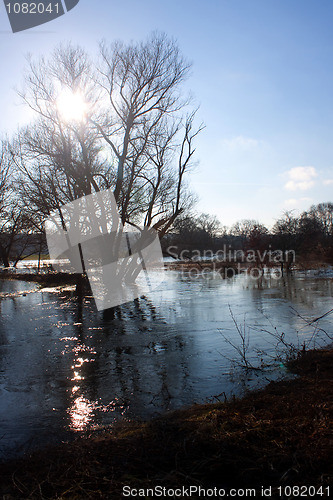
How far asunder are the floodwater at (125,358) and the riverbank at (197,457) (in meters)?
1.08

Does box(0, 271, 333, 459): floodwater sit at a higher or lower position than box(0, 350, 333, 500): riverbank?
lower

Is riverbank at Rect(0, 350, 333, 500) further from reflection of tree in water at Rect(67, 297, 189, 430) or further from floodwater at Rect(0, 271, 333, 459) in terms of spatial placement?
reflection of tree in water at Rect(67, 297, 189, 430)

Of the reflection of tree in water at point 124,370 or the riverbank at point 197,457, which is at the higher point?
the riverbank at point 197,457

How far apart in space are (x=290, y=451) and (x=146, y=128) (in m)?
23.0

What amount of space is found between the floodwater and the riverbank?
1.08 meters

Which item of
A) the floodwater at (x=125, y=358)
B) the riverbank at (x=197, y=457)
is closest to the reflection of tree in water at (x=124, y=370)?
the floodwater at (x=125, y=358)

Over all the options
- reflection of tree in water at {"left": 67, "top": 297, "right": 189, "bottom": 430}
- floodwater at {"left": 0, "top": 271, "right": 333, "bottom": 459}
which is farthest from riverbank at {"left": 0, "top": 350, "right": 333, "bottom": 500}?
reflection of tree in water at {"left": 67, "top": 297, "right": 189, "bottom": 430}

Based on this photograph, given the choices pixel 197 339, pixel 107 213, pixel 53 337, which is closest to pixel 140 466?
pixel 197 339

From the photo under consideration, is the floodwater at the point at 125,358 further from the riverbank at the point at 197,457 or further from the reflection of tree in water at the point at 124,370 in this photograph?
the riverbank at the point at 197,457

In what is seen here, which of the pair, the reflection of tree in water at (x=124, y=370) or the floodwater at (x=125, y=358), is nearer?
the floodwater at (x=125, y=358)

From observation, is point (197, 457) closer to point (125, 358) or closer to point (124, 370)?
point (124, 370)

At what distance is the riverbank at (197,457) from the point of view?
2781 millimetres

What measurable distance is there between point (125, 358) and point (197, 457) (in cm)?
556

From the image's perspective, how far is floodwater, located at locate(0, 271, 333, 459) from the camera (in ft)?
18.2
